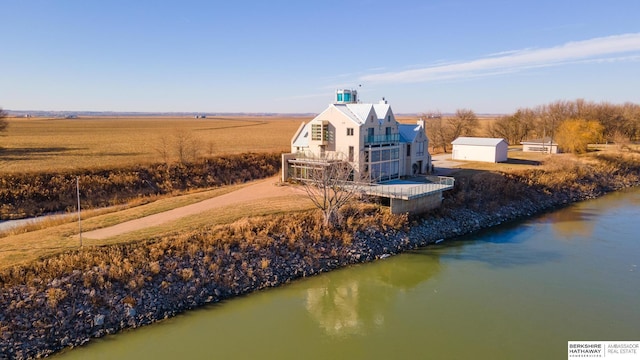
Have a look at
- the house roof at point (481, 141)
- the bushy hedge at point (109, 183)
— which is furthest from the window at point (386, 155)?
the house roof at point (481, 141)

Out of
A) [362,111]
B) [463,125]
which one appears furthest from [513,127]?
[362,111]

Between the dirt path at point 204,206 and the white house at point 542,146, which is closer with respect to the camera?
the dirt path at point 204,206

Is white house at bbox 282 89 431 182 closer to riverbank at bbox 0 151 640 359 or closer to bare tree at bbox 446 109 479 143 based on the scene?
riverbank at bbox 0 151 640 359

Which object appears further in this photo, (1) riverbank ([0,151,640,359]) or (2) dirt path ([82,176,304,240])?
(2) dirt path ([82,176,304,240])

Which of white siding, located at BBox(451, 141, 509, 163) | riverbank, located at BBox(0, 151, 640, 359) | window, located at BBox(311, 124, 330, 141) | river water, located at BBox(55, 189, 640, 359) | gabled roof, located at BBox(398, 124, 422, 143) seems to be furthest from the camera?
white siding, located at BBox(451, 141, 509, 163)

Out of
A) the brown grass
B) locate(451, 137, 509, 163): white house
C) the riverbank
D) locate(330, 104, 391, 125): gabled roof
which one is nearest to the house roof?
locate(451, 137, 509, 163): white house

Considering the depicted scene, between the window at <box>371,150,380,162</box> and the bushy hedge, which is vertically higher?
the window at <box>371,150,380,162</box>

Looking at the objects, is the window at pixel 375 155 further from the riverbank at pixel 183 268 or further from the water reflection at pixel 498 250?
the water reflection at pixel 498 250

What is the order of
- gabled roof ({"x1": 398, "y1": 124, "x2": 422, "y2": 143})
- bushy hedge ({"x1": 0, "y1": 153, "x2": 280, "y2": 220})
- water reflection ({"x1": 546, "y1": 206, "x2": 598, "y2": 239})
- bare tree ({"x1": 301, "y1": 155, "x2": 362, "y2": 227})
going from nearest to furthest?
bare tree ({"x1": 301, "y1": 155, "x2": 362, "y2": 227}) → water reflection ({"x1": 546, "y1": 206, "x2": 598, "y2": 239}) → bushy hedge ({"x1": 0, "y1": 153, "x2": 280, "y2": 220}) → gabled roof ({"x1": 398, "y1": 124, "x2": 422, "y2": 143})
